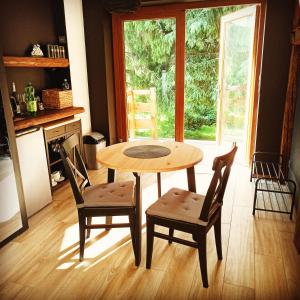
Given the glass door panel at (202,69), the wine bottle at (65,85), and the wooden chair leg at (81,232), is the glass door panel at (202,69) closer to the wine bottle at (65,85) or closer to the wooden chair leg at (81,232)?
the wine bottle at (65,85)

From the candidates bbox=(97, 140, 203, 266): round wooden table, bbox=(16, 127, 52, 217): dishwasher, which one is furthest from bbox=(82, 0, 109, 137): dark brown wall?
bbox=(97, 140, 203, 266): round wooden table

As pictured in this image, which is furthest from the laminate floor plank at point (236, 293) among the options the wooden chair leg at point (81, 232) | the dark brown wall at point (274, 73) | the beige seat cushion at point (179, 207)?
the dark brown wall at point (274, 73)

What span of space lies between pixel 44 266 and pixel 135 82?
3.06 m

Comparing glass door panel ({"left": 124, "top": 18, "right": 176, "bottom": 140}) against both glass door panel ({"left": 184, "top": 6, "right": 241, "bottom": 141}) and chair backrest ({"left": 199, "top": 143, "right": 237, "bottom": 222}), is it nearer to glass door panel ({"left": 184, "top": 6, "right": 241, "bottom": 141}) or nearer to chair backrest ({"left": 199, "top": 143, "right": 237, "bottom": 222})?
glass door panel ({"left": 184, "top": 6, "right": 241, "bottom": 141})

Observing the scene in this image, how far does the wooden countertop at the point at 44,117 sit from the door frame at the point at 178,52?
923 mm

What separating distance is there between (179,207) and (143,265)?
517 mm

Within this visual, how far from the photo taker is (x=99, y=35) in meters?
3.85

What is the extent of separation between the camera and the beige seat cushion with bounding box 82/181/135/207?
76.9 inches

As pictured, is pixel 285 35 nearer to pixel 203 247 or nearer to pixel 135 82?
pixel 135 82

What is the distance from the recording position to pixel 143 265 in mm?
1991

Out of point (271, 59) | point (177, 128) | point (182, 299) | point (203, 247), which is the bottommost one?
point (182, 299)

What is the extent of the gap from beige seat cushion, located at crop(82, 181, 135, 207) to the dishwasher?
29.5 inches

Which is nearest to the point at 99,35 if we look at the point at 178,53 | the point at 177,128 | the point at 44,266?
the point at 178,53

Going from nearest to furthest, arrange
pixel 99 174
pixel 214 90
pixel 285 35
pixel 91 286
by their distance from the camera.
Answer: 1. pixel 91 286
2. pixel 285 35
3. pixel 99 174
4. pixel 214 90
